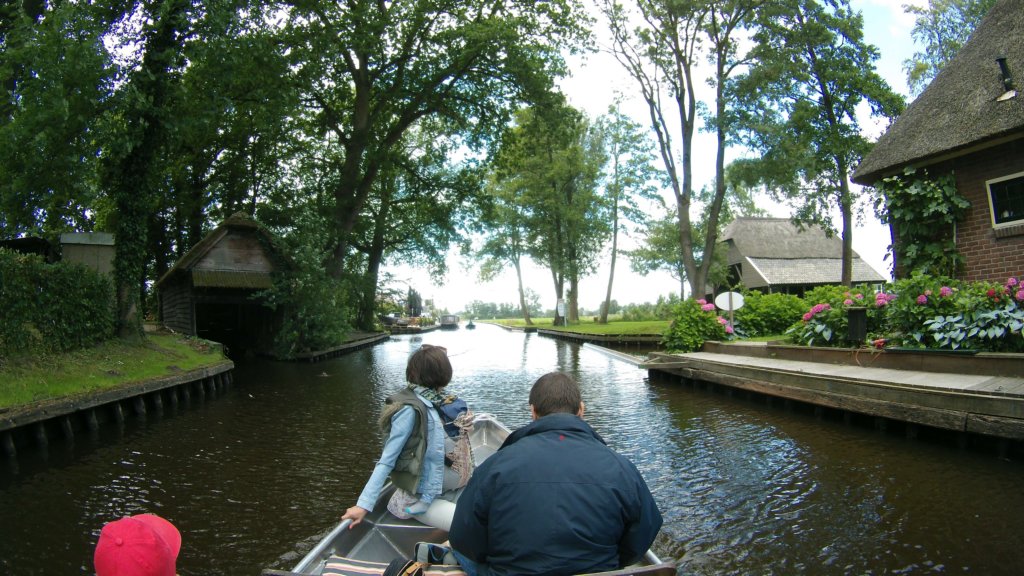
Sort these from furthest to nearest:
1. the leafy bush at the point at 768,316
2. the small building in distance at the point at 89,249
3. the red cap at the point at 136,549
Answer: the leafy bush at the point at 768,316, the small building in distance at the point at 89,249, the red cap at the point at 136,549

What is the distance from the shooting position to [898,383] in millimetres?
9484

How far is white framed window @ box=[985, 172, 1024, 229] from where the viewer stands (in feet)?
42.9

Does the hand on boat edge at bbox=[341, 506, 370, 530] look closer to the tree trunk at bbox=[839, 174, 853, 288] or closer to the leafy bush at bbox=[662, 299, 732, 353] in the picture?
the leafy bush at bbox=[662, 299, 732, 353]

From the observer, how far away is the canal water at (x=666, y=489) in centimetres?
551

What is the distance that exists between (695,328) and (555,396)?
57.1 ft

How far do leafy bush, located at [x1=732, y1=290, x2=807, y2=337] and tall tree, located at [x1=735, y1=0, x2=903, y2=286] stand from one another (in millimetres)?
6106

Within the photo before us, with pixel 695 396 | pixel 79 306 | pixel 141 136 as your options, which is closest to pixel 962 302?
pixel 695 396

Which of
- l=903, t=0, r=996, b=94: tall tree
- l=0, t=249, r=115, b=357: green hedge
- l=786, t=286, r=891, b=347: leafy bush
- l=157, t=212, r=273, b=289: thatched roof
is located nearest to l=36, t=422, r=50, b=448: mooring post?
l=0, t=249, r=115, b=357: green hedge

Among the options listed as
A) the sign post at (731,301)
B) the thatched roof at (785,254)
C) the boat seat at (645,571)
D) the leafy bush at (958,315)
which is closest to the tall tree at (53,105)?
the boat seat at (645,571)

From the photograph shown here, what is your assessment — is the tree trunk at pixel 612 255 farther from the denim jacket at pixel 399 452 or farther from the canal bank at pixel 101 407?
the denim jacket at pixel 399 452

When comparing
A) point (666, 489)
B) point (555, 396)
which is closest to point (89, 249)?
point (666, 489)

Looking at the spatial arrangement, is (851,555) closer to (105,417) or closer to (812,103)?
(105,417)

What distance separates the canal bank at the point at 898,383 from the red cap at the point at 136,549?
9.08 meters

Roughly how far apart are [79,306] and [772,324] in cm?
1968
